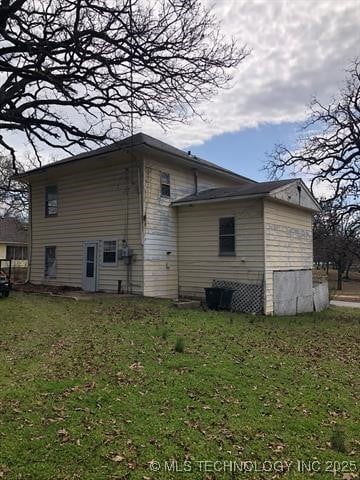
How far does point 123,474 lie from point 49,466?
671 millimetres

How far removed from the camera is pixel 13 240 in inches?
1590

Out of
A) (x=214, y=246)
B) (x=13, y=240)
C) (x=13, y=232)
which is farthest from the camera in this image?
(x=13, y=232)

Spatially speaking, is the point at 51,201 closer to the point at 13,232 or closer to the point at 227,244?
the point at 227,244

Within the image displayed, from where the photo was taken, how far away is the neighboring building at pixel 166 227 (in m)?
15.2

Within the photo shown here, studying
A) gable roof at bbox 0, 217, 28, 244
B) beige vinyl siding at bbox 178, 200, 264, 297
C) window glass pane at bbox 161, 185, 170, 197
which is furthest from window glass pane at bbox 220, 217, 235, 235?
gable roof at bbox 0, 217, 28, 244

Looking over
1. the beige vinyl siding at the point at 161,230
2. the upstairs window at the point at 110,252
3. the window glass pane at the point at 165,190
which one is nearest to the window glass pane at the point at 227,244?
the beige vinyl siding at the point at 161,230

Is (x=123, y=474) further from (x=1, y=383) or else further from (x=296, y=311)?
(x=296, y=311)

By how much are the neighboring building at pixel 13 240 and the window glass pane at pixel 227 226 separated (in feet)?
92.0

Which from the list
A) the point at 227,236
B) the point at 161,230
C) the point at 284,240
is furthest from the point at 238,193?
the point at 161,230

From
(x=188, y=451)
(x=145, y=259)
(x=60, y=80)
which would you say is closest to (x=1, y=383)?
(x=188, y=451)

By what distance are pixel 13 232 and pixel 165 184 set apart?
29873 mm

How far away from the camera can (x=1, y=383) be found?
5.59m

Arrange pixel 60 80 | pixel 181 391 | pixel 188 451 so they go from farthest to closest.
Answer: pixel 60 80
pixel 181 391
pixel 188 451

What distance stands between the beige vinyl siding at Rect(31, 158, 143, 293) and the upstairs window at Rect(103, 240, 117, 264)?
209 mm
